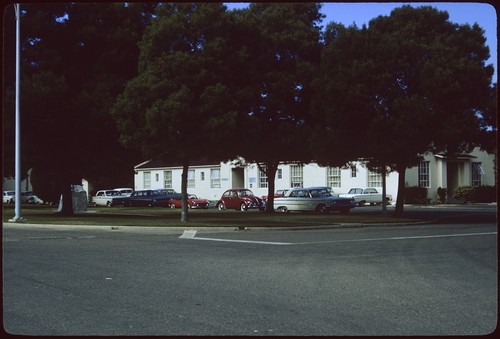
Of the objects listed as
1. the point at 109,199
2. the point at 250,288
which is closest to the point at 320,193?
the point at 109,199

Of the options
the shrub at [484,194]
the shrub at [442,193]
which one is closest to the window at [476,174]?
the shrub at [484,194]

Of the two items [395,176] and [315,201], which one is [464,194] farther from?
[315,201]

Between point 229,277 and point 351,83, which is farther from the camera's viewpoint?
point 351,83

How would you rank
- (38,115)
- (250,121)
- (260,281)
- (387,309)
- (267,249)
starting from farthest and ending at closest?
(38,115)
(250,121)
(267,249)
(260,281)
(387,309)

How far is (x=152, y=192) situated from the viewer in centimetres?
5216

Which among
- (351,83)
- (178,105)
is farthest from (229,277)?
(351,83)

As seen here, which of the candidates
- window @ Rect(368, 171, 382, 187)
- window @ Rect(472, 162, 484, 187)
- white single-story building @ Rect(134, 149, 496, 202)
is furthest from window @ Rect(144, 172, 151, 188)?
window @ Rect(472, 162, 484, 187)

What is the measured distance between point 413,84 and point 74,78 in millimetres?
14638

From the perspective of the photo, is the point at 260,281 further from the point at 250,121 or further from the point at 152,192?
the point at 152,192

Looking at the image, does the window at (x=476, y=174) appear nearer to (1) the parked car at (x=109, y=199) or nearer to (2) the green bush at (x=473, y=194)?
(2) the green bush at (x=473, y=194)

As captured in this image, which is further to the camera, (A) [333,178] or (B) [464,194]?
(A) [333,178]

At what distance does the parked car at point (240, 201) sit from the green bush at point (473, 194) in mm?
16976

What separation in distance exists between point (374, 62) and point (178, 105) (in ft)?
26.9

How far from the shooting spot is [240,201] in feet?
138
